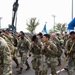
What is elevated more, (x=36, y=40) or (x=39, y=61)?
(x=36, y=40)

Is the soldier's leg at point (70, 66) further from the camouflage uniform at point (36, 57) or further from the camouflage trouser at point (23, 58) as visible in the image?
the camouflage trouser at point (23, 58)

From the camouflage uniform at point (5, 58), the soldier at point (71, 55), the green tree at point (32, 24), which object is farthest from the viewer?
the green tree at point (32, 24)

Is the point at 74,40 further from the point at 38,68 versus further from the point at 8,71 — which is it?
the point at 8,71

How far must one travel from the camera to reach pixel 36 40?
10.6 m

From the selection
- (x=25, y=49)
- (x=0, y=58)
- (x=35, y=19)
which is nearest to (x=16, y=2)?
(x=25, y=49)

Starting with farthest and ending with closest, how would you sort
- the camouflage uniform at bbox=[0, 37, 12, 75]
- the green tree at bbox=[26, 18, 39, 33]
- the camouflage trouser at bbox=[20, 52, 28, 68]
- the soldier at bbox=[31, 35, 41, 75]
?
the green tree at bbox=[26, 18, 39, 33] → the camouflage trouser at bbox=[20, 52, 28, 68] → the soldier at bbox=[31, 35, 41, 75] → the camouflage uniform at bbox=[0, 37, 12, 75]

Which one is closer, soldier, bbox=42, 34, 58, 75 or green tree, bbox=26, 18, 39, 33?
soldier, bbox=42, 34, 58, 75

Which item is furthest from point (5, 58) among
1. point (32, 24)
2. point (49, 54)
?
Answer: point (32, 24)

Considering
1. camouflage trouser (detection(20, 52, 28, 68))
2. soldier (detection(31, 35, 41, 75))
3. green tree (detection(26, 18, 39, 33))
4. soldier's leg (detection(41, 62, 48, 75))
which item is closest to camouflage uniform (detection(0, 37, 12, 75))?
soldier's leg (detection(41, 62, 48, 75))

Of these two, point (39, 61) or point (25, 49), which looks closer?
point (39, 61)

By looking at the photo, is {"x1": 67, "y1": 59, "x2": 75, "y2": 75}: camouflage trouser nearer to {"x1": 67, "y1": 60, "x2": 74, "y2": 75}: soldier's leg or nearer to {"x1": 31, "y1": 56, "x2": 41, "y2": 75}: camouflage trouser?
{"x1": 67, "y1": 60, "x2": 74, "y2": 75}: soldier's leg

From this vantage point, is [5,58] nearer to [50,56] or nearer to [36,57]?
[50,56]

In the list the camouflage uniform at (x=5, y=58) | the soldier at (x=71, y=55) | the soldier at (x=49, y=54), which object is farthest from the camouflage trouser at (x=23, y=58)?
the camouflage uniform at (x=5, y=58)

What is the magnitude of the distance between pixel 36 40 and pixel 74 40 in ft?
4.89
